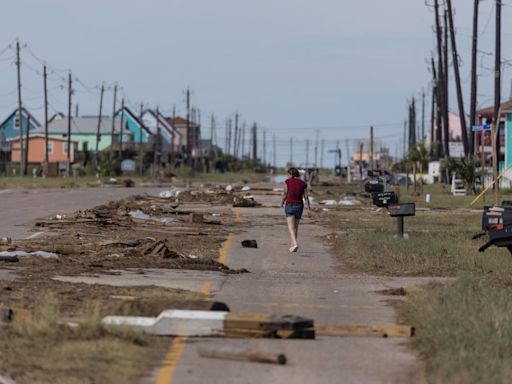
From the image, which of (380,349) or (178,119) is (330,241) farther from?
(178,119)

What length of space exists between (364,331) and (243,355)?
2.26 meters

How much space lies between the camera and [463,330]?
38.0 feet

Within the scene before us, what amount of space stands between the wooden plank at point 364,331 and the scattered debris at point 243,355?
5.69 ft

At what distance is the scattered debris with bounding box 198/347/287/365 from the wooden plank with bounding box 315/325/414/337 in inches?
68.2

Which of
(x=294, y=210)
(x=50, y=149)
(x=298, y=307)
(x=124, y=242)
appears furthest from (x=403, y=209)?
(x=50, y=149)

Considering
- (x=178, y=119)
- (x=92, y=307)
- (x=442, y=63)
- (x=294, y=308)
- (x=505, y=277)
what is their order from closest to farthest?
(x=92, y=307)
(x=294, y=308)
(x=505, y=277)
(x=442, y=63)
(x=178, y=119)

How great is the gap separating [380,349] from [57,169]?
99301 millimetres

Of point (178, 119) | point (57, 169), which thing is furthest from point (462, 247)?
point (178, 119)

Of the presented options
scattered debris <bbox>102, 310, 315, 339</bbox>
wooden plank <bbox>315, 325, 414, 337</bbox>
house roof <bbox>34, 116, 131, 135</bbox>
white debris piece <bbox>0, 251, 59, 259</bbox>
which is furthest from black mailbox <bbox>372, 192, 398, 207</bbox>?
house roof <bbox>34, 116, 131, 135</bbox>

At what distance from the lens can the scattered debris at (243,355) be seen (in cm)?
1068

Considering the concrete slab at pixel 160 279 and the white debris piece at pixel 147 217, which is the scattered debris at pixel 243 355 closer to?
the concrete slab at pixel 160 279

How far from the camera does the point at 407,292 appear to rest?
637 inches

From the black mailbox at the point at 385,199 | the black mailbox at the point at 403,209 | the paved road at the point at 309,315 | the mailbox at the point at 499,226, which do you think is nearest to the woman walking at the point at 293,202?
the paved road at the point at 309,315

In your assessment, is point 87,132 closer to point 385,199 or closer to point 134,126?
point 134,126
